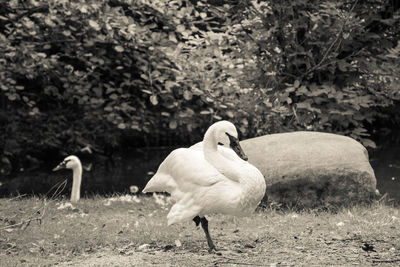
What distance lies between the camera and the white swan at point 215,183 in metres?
5.62

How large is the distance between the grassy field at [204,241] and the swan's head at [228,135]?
1.00 meters

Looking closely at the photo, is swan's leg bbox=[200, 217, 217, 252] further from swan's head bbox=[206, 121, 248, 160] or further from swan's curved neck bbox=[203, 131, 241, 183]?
swan's head bbox=[206, 121, 248, 160]

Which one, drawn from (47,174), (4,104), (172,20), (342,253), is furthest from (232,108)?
(342,253)

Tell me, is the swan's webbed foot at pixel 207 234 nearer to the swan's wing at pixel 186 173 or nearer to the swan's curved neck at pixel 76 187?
the swan's wing at pixel 186 173

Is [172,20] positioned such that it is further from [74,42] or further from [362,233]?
[362,233]

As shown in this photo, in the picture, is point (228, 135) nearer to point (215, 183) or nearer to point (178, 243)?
point (215, 183)

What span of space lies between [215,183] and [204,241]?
3.55ft

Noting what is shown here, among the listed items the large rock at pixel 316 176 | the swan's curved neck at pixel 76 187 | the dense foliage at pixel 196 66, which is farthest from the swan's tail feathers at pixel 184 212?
the dense foliage at pixel 196 66

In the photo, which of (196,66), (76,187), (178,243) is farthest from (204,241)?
(196,66)

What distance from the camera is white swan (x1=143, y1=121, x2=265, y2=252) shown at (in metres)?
5.62

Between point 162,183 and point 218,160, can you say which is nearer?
point 218,160

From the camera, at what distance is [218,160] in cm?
586

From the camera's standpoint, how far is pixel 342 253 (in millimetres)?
5965

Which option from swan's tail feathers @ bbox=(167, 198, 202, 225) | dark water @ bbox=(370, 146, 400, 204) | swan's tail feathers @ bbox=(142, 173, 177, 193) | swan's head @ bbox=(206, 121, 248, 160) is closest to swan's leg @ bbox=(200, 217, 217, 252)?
swan's tail feathers @ bbox=(167, 198, 202, 225)
